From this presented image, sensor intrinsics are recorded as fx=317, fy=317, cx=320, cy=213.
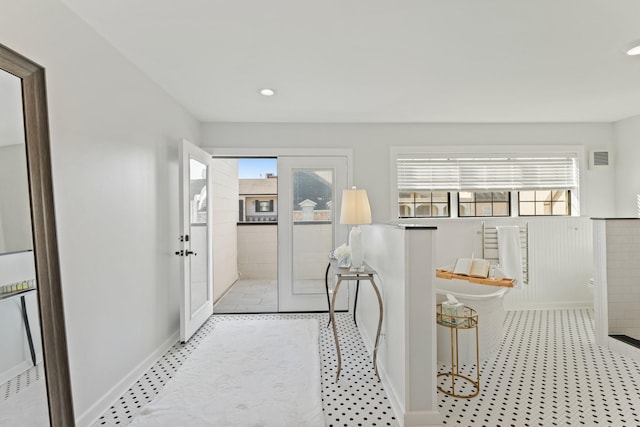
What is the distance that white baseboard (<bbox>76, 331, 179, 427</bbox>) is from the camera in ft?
6.12

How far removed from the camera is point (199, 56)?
2.29 metres

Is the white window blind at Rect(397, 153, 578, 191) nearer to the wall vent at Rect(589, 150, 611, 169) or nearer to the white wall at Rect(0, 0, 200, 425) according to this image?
the wall vent at Rect(589, 150, 611, 169)

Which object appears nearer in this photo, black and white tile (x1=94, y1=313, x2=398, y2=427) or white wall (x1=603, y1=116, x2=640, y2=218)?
black and white tile (x1=94, y1=313, x2=398, y2=427)

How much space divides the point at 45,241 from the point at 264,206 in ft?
20.5

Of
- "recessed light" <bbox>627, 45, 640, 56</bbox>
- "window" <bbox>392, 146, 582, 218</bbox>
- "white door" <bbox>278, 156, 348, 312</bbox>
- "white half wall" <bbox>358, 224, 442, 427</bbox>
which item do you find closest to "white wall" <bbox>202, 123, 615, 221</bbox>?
"window" <bbox>392, 146, 582, 218</bbox>

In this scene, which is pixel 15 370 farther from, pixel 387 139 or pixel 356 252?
pixel 387 139

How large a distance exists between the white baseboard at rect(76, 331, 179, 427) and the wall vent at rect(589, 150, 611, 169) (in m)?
5.35

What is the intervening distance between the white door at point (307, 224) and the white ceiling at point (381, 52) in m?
0.71

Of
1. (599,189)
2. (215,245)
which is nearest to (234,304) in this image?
(215,245)

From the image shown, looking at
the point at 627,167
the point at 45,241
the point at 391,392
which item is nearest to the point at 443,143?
the point at 627,167

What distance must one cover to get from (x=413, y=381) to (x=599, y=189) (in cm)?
400

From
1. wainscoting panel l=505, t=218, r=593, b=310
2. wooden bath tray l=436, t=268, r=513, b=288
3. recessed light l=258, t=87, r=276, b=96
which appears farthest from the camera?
wainscoting panel l=505, t=218, r=593, b=310

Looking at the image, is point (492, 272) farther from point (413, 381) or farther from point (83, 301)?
point (83, 301)

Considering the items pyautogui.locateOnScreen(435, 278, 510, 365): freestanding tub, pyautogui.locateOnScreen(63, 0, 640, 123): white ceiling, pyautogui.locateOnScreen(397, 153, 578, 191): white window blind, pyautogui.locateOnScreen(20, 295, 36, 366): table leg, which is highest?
pyautogui.locateOnScreen(63, 0, 640, 123): white ceiling
